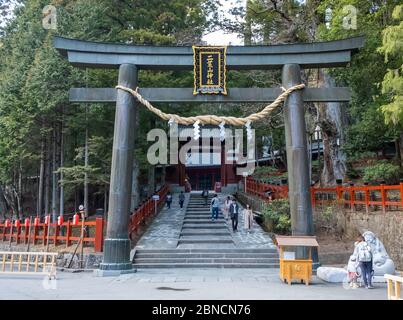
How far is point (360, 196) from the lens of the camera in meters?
14.9

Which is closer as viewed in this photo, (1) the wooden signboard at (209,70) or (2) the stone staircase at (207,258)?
(1) the wooden signboard at (209,70)

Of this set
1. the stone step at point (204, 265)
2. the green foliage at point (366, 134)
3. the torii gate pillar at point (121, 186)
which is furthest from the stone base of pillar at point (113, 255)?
the green foliage at point (366, 134)

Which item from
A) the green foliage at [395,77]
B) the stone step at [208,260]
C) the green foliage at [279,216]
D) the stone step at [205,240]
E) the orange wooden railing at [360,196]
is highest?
the green foliage at [395,77]

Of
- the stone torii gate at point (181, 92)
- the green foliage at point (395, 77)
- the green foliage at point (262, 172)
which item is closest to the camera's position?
the green foliage at point (395, 77)

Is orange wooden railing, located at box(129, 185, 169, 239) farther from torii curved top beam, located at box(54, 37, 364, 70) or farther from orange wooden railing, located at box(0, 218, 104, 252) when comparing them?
torii curved top beam, located at box(54, 37, 364, 70)

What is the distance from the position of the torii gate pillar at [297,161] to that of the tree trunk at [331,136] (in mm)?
6404

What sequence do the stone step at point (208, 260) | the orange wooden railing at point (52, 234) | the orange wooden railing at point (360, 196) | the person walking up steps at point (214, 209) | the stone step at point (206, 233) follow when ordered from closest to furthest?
the orange wooden railing at point (360, 196), the stone step at point (208, 260), the orange wooden railing at point (52, 234), the stone step at point (206, 233), the person walking up steps at point (214, 209)

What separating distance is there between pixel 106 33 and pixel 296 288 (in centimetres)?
1506

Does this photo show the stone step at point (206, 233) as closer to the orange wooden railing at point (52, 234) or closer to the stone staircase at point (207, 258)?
the stone staircase at point (207, 258)

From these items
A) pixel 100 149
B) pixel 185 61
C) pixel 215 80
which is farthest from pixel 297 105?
pixel 100 149

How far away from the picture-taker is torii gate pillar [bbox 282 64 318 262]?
11281mm

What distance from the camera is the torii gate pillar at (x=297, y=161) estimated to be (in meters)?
11.3

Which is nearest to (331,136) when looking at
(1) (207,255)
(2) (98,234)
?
(1) (207,255)

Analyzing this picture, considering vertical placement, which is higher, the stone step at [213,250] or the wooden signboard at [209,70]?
the wooden signboard at [209,70]
